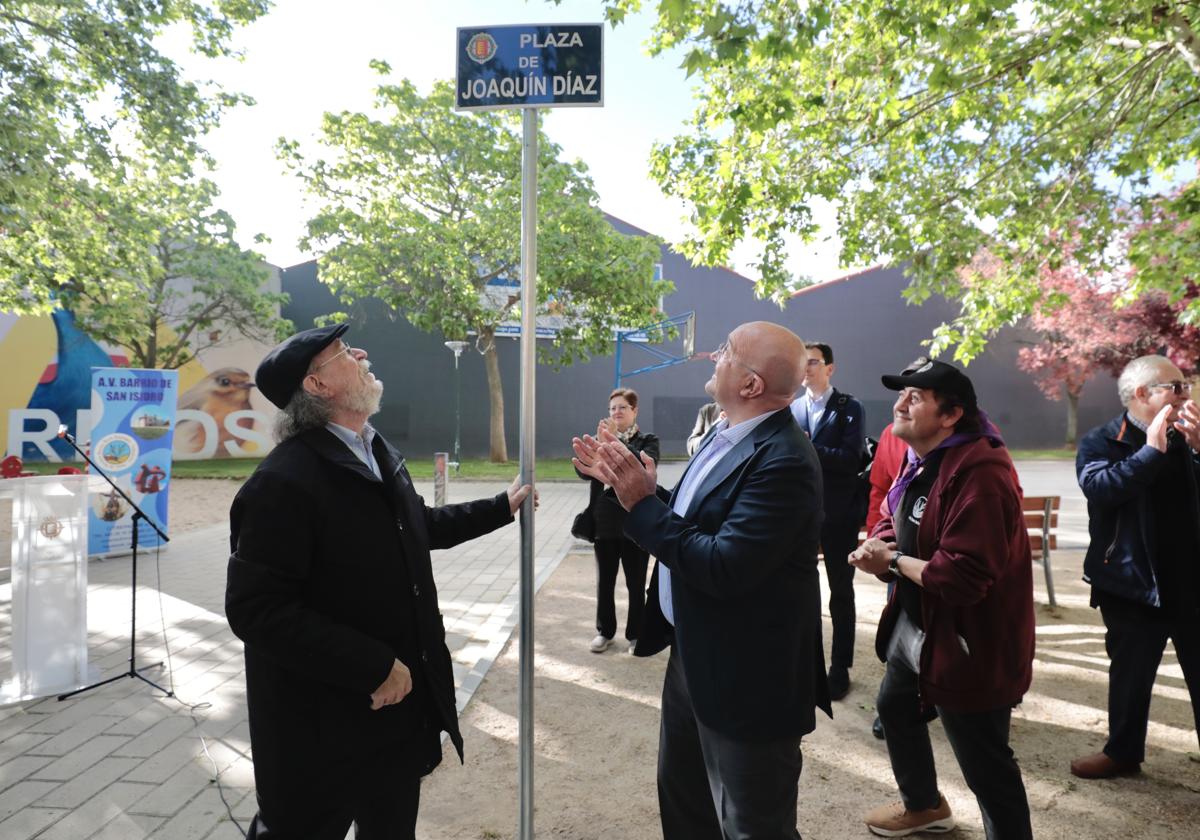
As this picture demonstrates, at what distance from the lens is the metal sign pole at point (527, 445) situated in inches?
92.7

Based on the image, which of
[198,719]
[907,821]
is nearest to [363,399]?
[907,821]

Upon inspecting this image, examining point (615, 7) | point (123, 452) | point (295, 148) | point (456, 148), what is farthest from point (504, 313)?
point (615, 7)

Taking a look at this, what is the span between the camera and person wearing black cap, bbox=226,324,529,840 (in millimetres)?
1922

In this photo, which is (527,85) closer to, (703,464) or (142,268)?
(703,464)

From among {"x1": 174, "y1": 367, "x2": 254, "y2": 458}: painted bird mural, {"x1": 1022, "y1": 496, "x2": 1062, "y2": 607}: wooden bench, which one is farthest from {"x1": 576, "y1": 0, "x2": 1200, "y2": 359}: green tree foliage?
{"x1": 174, "y1": 367, "x2": 254, "y2": 458}: painted bird mural

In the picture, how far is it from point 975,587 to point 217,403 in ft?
84.4

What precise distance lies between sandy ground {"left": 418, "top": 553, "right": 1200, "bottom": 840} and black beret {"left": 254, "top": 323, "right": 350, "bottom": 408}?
2.04 metres

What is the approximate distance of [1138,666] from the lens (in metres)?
3.39

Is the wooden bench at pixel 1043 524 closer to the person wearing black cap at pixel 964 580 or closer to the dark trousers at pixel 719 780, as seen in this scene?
the person wearing black cap at pixel 964 580

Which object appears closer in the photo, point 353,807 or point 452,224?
point 353,807

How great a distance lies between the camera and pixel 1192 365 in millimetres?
19594

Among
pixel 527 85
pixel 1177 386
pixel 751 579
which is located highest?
pixel 527 85

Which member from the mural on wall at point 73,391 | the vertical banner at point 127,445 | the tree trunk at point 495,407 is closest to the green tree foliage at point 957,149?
the vertical banner at point 127,445

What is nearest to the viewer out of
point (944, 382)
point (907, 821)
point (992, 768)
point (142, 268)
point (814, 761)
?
point (992, 768)
